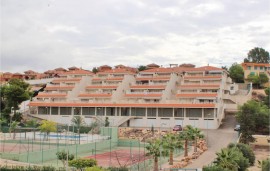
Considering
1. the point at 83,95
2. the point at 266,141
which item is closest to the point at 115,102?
the point at 83,95

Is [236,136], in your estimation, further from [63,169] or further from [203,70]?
[63,169]

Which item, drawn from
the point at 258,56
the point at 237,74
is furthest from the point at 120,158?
the point at 258,56

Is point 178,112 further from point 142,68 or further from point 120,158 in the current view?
point 142,68

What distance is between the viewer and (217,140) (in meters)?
43.3

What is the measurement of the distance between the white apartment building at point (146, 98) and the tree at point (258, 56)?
80.7 feet

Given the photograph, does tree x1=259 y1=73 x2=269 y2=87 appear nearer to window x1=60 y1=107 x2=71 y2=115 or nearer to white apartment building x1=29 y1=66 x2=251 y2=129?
white apartment building x1=29 y1=66 x2=251 y2=129

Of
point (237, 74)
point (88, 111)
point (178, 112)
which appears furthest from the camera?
point (237, 74)

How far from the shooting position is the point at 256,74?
78125 mm

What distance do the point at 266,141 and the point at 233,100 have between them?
19.7 meters

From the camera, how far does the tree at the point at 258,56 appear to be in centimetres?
9216

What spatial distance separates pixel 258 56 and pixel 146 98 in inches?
1791

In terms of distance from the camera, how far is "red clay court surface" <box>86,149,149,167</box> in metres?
32.2

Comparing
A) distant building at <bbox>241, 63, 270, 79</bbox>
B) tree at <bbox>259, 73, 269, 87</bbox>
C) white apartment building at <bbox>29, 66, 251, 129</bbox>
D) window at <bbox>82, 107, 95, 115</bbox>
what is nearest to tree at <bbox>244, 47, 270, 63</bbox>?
distant building at <bbox>241, 63, 270, 79</bbox>

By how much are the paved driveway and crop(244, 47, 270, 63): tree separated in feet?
138
